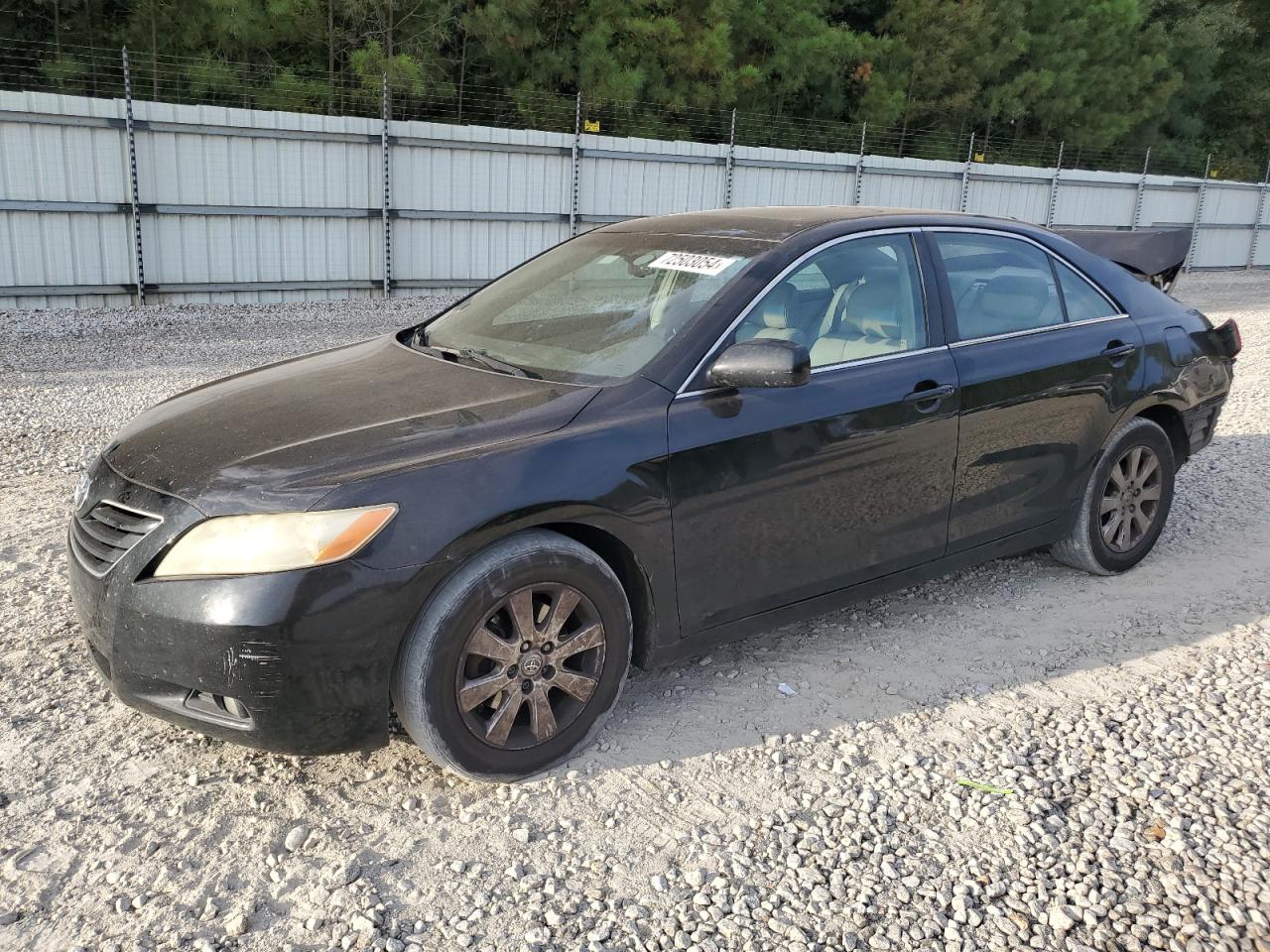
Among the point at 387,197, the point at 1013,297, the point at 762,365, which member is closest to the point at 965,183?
the point at 387,197

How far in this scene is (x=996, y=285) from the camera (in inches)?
169

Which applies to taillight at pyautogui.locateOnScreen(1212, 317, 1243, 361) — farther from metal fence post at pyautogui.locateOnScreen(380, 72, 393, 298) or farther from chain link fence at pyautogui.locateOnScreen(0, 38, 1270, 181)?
chain link fence at pyautogui.locateOnScreen(0, 38, 1270, 181)

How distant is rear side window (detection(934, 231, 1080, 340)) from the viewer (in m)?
4.13

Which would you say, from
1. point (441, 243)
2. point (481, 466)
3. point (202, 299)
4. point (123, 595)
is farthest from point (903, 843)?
point (441, 243)

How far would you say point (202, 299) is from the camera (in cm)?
1288

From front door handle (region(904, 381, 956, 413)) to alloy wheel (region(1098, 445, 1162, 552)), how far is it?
1.21m

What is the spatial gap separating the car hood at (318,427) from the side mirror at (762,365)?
426mm

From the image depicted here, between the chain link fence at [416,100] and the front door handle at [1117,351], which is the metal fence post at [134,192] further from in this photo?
the front door handle at [1117,351]

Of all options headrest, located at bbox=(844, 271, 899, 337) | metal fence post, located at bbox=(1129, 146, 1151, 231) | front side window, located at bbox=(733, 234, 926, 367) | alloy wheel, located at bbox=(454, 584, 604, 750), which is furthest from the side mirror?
metal fence post, located at bbox=(1129, 146, 1151, 231)

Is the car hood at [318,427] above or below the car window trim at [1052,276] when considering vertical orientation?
below

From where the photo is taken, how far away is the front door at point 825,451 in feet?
11.0

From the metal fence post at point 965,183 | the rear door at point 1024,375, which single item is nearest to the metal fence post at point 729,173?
the metal fence post at point 965,183

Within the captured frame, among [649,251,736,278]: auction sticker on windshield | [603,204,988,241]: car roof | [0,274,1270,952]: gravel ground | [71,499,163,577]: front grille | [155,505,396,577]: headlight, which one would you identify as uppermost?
[603,204,988,241]: car roof

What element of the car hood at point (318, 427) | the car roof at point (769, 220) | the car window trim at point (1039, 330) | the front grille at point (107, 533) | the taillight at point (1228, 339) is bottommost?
the front grille at point (107, 533)
